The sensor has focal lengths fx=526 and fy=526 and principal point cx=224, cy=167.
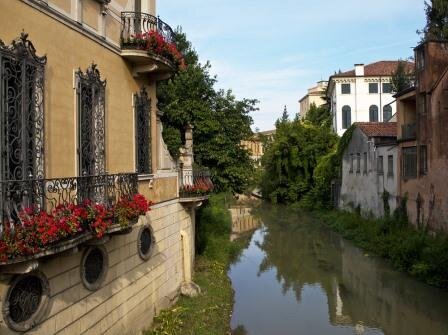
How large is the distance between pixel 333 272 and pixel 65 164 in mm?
17294

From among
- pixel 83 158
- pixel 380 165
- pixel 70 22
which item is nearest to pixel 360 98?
pixel 380 165

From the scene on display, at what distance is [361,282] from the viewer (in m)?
21.4

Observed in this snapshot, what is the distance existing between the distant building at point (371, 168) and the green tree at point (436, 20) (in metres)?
6.58

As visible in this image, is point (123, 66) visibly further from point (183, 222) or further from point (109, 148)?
point (183, 222)

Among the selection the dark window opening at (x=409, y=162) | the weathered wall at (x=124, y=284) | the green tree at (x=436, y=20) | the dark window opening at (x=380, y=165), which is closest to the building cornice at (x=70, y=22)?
the weathered wall at (x=124, y=284)

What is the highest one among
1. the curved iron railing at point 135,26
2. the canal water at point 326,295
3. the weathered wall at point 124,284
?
the curved iron railing at point 135,26

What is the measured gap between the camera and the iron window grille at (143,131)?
12336 mm

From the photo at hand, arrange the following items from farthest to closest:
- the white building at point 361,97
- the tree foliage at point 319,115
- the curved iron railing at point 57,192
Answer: the tree foliage at point 319,115 < the white building at point 361,97 < the curved iron railing at point 57,192

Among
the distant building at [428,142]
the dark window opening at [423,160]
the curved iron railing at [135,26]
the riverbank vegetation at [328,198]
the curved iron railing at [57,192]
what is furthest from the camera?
the dark window opening at [423,160]

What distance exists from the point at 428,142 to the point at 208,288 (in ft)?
41.9

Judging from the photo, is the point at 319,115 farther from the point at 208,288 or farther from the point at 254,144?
the point at 208,288

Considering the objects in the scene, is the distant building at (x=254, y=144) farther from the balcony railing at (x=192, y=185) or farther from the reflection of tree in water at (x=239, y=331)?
the reflection of tree in water at (x=239, y=331)

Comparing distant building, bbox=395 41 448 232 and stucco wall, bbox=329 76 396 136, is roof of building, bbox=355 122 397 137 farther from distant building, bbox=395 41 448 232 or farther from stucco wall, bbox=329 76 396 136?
stucco wall, bbox=329 76 396 136

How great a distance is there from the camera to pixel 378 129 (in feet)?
107
